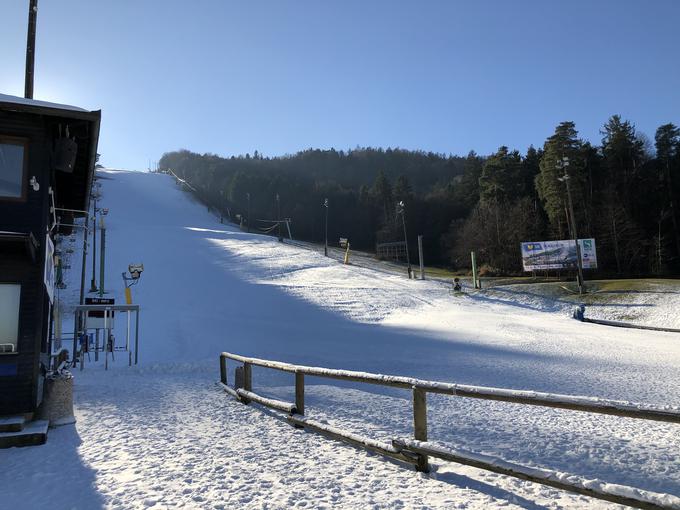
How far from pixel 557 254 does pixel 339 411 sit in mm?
34608

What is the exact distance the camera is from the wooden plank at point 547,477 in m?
3.62

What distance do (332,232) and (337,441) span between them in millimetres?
93199

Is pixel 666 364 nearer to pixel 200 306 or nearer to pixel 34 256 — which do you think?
pixel 34 256

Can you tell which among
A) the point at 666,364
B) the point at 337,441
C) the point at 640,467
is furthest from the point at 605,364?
the point at 337,441

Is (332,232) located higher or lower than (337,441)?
higher

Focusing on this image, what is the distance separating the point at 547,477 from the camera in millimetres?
4207

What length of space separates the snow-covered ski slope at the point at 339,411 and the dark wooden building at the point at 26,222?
1224mm

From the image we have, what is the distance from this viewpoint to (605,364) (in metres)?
15.2

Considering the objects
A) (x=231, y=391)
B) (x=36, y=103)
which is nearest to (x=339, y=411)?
(x=231, y=391)

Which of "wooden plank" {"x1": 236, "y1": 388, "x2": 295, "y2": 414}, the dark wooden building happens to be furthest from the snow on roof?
"wooden plank" {"x1": 236, "y1": 388, "x2": 295, "y2": 414}

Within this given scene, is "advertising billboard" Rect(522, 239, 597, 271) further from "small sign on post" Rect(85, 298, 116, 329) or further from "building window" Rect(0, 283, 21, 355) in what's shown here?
"building window" Rect(0, 283, 21, 355)

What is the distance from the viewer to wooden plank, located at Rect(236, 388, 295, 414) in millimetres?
8047

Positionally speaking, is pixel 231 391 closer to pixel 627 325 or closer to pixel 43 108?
pixel 43 108

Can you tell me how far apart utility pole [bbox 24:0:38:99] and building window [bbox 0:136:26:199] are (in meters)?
3.95
